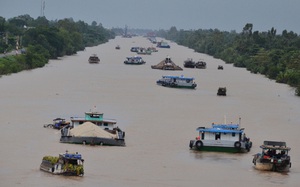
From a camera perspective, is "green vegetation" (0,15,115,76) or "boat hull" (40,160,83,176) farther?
"green vegetation" (0,15,115,76)

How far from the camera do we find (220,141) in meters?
25.9

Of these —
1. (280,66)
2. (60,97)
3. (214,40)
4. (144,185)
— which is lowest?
(144,185)

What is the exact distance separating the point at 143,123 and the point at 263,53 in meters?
44.1

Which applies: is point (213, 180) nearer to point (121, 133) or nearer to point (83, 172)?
point (83, 172)

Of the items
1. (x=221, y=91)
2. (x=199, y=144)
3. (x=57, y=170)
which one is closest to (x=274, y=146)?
(x=199, y=144)

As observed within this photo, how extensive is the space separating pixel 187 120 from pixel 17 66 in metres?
24.1

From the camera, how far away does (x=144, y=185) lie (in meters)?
20.6

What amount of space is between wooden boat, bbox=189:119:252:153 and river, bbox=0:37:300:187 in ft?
1.07

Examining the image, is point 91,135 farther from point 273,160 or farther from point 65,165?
point 273,160

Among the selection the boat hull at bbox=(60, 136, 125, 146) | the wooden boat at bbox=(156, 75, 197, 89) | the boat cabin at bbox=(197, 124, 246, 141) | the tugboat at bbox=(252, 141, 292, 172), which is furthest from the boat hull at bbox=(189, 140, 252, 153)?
the wooden boat at bbox=(156, 75, 197, 89)

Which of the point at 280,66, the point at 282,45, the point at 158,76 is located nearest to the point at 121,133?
the point at 158,76

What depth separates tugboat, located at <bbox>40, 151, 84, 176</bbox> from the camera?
20.9m

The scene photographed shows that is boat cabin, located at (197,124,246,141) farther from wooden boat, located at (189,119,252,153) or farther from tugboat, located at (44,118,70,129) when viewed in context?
tugboat, located at (44,118,70,129)

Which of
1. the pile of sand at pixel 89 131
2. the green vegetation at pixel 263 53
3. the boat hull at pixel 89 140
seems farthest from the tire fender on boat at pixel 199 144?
the green vegetation at pixel 263 53
